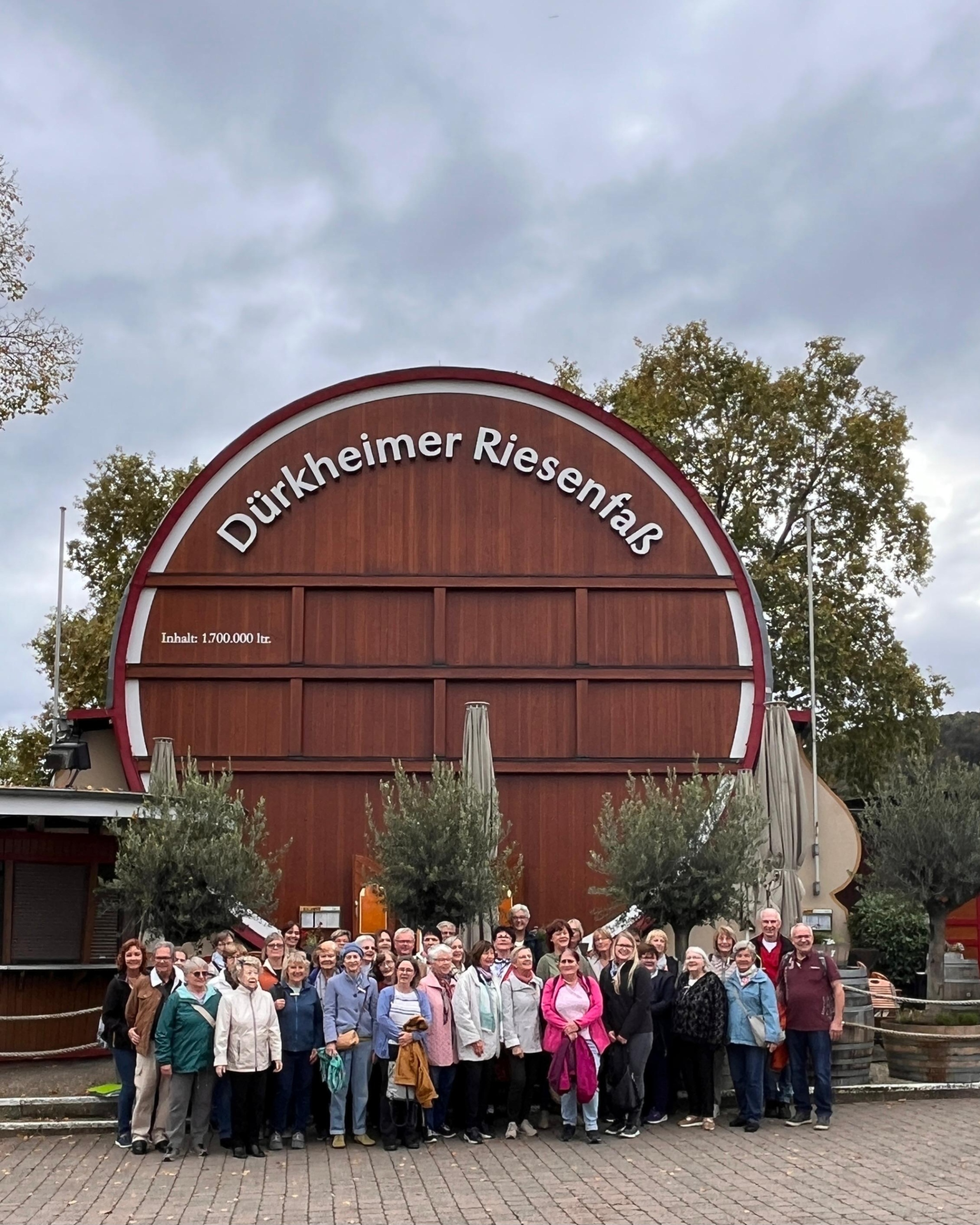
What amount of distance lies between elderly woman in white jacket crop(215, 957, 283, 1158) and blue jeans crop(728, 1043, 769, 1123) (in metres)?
3.86

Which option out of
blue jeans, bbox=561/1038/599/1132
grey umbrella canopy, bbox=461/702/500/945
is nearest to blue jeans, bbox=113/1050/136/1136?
blue jeans, bbox=561/1038/599/1132

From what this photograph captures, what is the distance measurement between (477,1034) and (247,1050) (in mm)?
1860

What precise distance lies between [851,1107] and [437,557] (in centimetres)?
975

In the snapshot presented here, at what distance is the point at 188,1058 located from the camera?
11.3 meters

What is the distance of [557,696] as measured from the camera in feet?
66.3

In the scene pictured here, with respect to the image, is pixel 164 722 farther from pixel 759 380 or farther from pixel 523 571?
pixel 759 380

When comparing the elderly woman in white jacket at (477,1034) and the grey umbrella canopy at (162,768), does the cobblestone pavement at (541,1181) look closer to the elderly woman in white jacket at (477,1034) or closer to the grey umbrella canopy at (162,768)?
the elderly woman in white jacket at (477,1034)

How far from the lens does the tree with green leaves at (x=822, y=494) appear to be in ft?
114

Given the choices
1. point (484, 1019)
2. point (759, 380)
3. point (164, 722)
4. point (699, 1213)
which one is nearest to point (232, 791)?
point (164, 722)

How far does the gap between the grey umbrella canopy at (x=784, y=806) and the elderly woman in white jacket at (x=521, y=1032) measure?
204 inches

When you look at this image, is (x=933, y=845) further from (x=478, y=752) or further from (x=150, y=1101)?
(x=150, y=1101)

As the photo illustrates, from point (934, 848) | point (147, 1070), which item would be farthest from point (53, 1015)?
point (934, 848)

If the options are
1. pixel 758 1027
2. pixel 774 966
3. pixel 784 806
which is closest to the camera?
pixel 758 1027

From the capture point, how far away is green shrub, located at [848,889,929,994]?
70.4 feet
